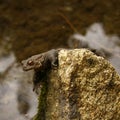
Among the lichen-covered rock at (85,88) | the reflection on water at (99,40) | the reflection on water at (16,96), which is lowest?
the reflection on water at (16,96)

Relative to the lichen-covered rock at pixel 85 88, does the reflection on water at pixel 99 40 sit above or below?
below

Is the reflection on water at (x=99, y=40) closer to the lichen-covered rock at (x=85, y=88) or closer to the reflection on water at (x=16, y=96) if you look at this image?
the reflection on water at (x=16, y=96)

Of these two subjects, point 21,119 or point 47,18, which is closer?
point 21,119

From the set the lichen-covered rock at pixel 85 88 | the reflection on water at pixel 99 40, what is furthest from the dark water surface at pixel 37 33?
the lichen-covered rock at pixel 85 88

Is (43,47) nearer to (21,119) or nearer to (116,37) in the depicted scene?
(116,37)

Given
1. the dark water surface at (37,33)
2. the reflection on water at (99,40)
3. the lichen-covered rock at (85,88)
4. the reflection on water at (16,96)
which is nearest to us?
the lichen-covered rock at (85,88)

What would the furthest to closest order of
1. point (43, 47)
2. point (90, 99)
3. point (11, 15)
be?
point (11, 15) → point (43, 47) → point (90, 99)

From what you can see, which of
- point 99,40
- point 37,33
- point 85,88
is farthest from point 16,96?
point 99,40

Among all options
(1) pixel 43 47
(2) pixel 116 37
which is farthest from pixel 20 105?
(2) pixel 116 37
